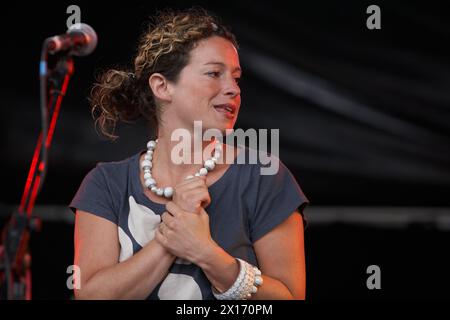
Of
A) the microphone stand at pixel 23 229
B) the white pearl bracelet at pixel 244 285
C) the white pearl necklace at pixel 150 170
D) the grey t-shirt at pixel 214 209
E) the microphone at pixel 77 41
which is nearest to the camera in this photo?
the microphone stand at pixel 23 229

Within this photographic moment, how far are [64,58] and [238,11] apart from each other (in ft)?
5.53

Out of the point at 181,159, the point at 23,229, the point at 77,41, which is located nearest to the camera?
the point at 23,229

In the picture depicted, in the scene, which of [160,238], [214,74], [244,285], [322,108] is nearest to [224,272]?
[244,285]

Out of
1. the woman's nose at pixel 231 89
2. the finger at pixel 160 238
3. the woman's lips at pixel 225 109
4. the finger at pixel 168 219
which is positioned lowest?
the finger at pixel 160 238

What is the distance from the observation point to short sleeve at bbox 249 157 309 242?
2029mm

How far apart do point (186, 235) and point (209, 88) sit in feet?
1.45

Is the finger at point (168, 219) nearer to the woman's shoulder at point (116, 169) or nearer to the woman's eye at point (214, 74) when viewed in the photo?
the woman's shoulder at point (116, 169)

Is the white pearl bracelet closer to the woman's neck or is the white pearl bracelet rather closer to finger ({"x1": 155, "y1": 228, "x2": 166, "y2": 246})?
finger ({"x1": 155, "y1": 228, "x2": 166, "y2": 246})

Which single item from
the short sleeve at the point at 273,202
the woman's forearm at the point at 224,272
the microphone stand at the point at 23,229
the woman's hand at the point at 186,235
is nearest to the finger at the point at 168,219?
the woman's hand at the point at 186,235

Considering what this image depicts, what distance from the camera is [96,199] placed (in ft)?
6.90

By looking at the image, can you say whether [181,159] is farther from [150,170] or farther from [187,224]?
[187,224]

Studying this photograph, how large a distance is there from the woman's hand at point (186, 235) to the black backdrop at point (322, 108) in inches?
63.6

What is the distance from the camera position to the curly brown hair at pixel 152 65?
2152mm
